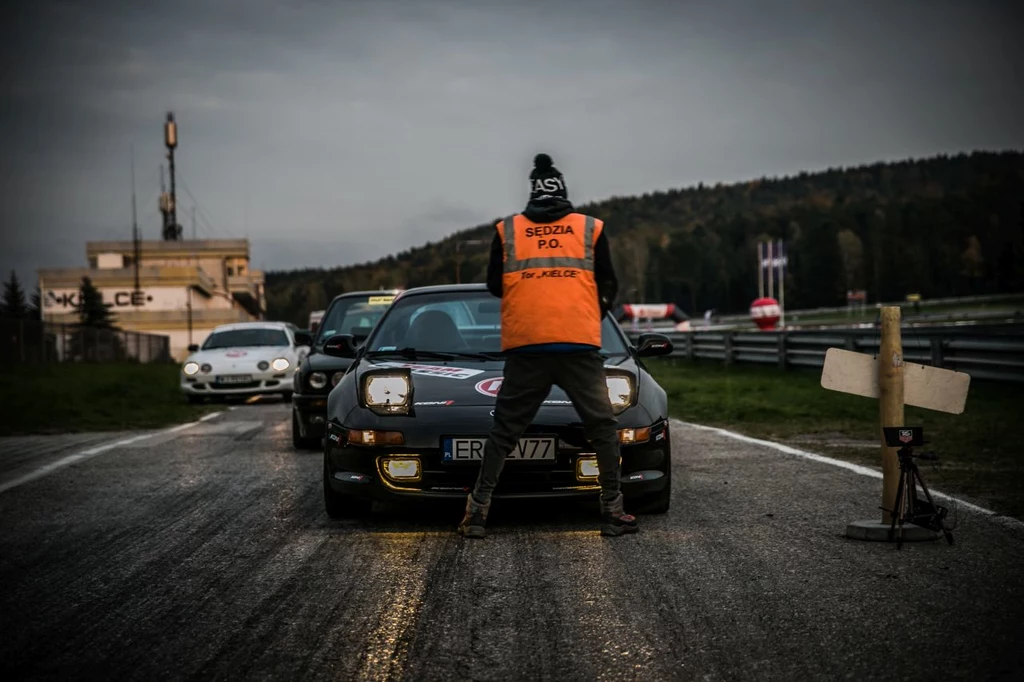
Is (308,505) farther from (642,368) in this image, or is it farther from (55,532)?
(642,368)

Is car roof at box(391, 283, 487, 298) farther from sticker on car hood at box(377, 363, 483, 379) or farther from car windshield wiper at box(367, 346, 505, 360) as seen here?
sticker on car hood at box(377, 363, 483, 379)

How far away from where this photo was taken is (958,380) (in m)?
4.87

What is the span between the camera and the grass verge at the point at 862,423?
22.8ft

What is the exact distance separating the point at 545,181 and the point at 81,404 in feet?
46.5

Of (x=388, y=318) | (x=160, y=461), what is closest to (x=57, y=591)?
(x=388, y=318)

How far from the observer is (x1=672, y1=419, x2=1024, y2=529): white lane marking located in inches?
209

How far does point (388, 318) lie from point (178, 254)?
102424mm

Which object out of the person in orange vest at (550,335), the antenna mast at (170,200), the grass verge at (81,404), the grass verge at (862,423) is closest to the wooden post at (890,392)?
the grass verge at (862,423)

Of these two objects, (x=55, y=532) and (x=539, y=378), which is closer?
(x=539, y=378)

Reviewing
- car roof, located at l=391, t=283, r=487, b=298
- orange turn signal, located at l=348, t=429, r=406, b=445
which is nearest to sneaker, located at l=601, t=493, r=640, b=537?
orange turn signal, located at l=348, t=429, r=406, b=445

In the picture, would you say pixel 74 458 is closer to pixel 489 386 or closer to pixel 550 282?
pixel 489 386

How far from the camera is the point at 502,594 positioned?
154 inches

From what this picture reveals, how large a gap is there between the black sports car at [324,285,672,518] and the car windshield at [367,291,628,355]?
0.27 m

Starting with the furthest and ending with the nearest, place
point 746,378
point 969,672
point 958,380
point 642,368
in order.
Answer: point 746,378 < point 642,368 < point 958,380 < point 969,672
